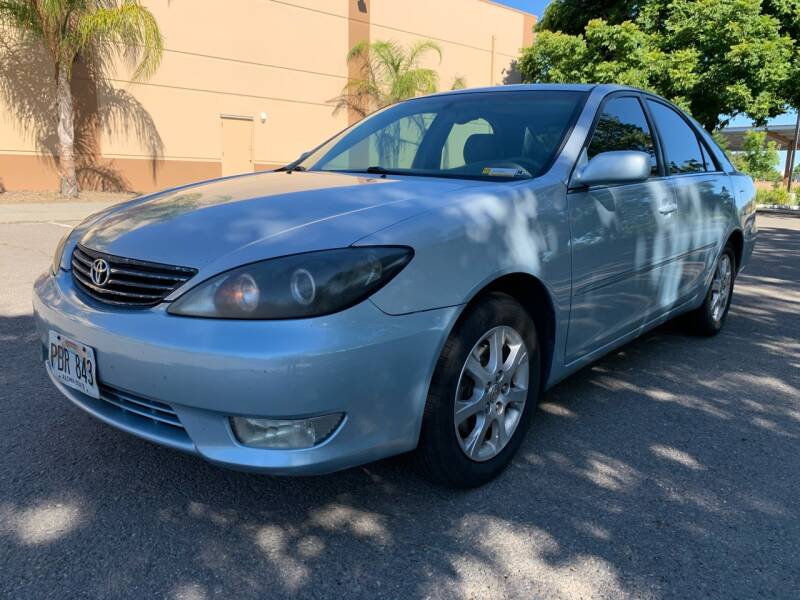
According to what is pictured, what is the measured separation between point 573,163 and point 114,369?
1.97 meters

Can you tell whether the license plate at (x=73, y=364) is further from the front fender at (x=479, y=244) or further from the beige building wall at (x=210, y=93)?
the beige building wall at (x=210, y=93)

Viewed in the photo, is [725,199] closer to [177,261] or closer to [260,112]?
[177,261]

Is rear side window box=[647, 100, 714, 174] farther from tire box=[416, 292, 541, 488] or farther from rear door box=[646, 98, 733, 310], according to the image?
tire box=[416, 292, 541, 488]

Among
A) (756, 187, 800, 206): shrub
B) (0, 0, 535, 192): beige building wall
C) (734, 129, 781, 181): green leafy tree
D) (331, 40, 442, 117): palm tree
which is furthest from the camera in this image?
(734, 129, 781, 181): green leafy tree

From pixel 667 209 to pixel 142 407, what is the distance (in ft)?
8.96

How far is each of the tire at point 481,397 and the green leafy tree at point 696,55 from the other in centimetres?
1721

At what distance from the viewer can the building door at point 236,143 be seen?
62.5ft

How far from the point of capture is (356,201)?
92.1 inches

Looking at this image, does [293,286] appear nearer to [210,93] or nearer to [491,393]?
[491,393]

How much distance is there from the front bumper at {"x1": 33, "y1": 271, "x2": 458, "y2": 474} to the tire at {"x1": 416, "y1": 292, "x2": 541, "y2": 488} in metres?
0.10

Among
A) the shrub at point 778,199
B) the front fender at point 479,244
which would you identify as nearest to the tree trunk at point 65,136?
the front fender at point 479,244

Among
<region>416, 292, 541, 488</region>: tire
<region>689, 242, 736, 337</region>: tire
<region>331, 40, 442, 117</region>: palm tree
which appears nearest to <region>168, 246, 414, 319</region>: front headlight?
<region>416, 292, 541, 488</region>: tire

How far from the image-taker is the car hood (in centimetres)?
203

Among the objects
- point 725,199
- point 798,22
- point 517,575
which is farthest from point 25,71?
point 798,22
